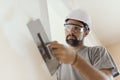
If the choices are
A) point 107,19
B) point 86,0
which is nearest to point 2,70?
point 86,0

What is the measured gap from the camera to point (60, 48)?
2.78ft

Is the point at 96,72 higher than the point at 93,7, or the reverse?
the point at 96,72

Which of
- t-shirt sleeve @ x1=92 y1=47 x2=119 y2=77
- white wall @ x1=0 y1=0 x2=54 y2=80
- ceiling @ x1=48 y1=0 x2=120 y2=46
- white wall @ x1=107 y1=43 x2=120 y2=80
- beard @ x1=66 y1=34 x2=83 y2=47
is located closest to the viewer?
white wall @ x1=0 y1=0 x2=54 y2=80

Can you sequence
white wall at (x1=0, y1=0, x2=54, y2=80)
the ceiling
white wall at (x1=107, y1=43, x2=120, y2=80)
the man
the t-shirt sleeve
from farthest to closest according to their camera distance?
white wall at (x1=107, y1=43, x2=120, y2=80) → the ceiling → the t-shirt sleeve → the man → white wall at (x1=0, y1=0, x2=54, y2=80)

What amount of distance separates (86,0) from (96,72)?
1.68 metres

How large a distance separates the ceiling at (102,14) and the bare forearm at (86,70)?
54.7 inches

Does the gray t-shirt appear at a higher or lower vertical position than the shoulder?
lower

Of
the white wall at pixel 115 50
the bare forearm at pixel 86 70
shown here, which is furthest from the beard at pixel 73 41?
the white wall at pixel 115 50

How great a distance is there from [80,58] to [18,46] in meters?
0.29

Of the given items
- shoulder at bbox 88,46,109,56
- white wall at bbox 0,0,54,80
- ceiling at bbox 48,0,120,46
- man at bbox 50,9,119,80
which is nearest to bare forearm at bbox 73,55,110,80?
man at bbox 50,9,119,80

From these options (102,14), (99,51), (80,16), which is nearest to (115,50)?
(102,14)

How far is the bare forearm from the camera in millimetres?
918

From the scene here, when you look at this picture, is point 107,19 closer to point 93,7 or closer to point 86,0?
point 93,7

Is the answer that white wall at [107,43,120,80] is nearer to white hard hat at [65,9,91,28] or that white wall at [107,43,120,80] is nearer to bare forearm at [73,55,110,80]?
white hard hat at [65,9,91,28]
